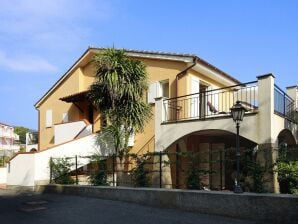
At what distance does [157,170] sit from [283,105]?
524 cm

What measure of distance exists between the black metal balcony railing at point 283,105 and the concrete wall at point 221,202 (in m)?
4.40

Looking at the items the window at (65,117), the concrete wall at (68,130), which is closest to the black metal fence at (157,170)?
the concrete wall at (68,130)

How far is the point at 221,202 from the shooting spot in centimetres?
980

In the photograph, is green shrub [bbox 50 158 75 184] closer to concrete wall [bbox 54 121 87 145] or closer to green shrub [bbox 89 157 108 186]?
green shrub [bbox 89 157 108 186]

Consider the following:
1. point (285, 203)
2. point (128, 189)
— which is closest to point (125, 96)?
point (128, 189)

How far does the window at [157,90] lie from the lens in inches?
739

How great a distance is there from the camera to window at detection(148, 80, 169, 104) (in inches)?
739

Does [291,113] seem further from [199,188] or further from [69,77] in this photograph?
[69,77]

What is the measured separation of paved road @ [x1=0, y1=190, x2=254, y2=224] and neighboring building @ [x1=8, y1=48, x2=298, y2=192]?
238cm

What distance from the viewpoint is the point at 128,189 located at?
1241 cm

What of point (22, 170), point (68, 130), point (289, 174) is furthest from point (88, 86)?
point (289, 174)

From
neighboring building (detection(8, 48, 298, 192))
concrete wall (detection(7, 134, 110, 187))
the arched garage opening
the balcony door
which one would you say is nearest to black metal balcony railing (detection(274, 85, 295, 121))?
neighboring building (detection(8, 48, 298, 192))

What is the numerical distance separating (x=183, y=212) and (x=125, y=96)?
745cm

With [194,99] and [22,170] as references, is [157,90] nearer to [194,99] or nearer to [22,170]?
[194,99]
